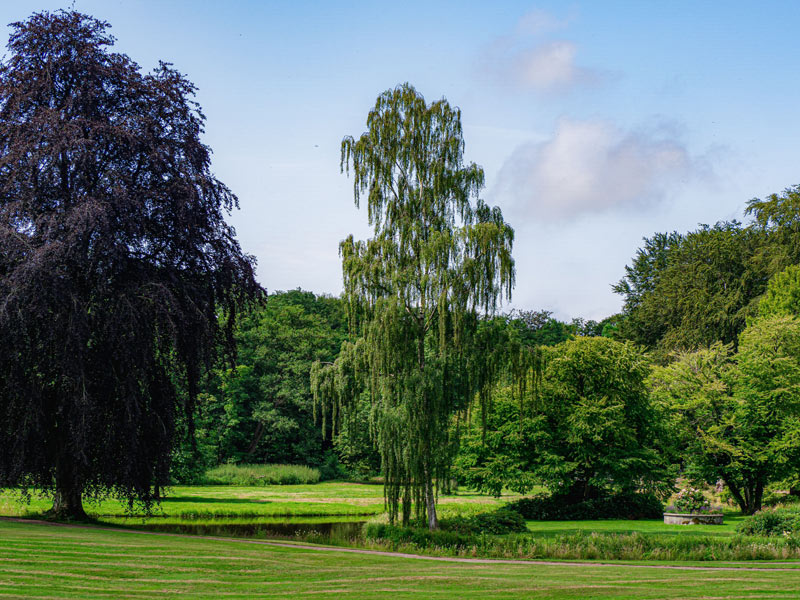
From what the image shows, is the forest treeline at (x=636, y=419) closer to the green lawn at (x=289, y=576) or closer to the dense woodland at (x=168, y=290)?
the dense woodland at (x=168, y=290)

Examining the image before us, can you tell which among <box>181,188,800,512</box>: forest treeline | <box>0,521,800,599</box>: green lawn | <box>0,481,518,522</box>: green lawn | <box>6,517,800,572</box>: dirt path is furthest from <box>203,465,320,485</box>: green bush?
<box>0,521,800,599</box>: green lawn

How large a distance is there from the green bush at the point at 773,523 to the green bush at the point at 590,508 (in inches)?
394

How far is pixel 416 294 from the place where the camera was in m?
23.1

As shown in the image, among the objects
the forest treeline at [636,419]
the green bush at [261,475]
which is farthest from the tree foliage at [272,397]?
the forest treeline at [636,419]

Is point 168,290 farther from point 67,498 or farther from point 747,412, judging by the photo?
point 747,412

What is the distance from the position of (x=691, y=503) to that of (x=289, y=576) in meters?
21.5

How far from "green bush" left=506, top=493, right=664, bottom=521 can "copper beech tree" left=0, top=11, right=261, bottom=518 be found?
17.3m

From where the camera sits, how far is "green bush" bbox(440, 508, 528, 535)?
22.9m

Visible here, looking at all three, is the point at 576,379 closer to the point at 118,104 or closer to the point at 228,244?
the point at 228,244

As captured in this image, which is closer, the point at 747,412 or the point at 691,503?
the point at 691,503

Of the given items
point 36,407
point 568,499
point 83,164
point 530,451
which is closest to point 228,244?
point 83,164

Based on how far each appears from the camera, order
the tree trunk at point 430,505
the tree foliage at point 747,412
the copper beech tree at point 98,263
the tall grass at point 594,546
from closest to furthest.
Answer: the copper beech tree at point 98,263 → the tall grass at point 594,546 → the tree trunk at point 430,505 → the tree foliage at point 747,412

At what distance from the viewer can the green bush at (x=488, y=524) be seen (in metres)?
22.9

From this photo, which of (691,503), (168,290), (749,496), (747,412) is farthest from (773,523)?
(168,290)
